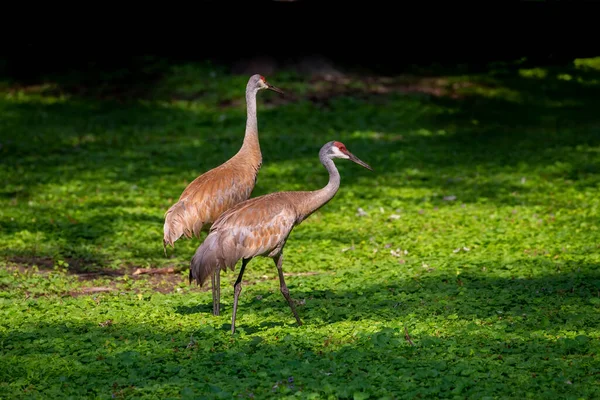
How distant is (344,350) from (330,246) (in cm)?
453

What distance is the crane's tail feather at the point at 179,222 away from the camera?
9.44 m

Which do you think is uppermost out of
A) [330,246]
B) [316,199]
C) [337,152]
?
[337,152]

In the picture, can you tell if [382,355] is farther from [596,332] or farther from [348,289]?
[348,289]

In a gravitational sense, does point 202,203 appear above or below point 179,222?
above

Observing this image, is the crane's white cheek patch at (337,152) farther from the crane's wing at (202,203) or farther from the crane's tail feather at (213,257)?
the crane's tail feather at (213,257)

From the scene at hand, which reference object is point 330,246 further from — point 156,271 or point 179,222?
point 179,222

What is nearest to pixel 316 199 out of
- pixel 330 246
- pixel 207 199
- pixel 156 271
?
pixel 207 199

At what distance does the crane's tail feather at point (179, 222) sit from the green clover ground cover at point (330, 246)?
2.14ft

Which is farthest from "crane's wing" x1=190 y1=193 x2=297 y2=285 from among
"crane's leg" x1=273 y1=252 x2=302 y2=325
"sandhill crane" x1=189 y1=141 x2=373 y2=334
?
"crane's leg" x1=273 y1=252 x2=302 y2=325

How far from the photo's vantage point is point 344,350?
7.14 meters

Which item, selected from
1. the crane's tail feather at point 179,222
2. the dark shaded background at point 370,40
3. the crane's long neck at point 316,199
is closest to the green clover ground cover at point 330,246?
the crane's tail feather at point 179,222

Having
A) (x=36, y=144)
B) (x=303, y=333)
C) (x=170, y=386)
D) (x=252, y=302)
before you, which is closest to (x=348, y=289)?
(x=252, y=302)

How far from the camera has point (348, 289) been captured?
374 inches

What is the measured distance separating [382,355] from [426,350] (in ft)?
1.26
